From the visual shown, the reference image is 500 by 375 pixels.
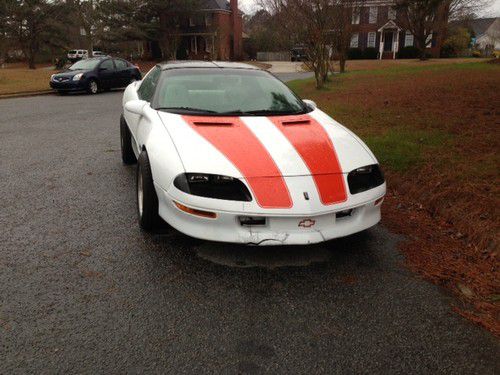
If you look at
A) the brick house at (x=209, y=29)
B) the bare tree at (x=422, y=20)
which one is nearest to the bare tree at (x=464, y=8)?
the bare tree at (x=422, y=20)

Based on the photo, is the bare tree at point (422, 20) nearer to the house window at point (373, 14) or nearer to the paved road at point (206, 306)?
the house window at point (373, 14)

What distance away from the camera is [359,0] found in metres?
19.6

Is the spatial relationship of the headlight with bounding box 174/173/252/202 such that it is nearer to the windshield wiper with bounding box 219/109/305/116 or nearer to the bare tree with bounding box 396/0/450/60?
the windshield wiper with bounding box 219/109/305/116

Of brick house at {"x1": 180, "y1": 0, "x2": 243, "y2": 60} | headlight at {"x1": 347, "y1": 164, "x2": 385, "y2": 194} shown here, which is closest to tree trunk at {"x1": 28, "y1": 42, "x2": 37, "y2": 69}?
brick house at {"x1": 180, "y1": 0, "x2": 243, "y2": 60}

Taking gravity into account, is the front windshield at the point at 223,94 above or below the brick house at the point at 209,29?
below

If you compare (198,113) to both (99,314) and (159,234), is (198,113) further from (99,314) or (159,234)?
(99,314)

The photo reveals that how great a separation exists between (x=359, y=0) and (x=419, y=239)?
725 inches

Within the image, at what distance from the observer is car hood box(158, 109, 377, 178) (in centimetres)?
320

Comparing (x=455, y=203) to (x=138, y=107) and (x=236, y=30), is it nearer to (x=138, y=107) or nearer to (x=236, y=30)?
(x=138, y=107)

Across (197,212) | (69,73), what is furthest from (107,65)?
(197,212)

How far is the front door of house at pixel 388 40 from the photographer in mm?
51719

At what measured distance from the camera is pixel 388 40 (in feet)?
171

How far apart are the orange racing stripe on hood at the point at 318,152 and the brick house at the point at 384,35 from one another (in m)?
46.6

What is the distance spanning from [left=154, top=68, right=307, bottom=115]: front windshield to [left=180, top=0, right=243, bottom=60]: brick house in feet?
145
